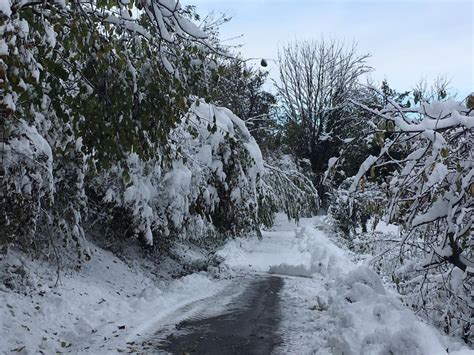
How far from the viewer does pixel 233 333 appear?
691 centimetres

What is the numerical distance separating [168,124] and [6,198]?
2.19m

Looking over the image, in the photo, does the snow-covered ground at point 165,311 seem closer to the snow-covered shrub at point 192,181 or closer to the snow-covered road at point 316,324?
the snow-covered road at point 316,324

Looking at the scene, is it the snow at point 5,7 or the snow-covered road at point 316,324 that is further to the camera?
the snow-covered road at point 316,324

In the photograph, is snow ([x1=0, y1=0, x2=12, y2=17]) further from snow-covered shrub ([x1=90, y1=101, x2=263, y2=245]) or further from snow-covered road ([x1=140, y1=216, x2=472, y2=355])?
snow-covered shrub ([x1=90, y1=101, x2=263, y2=245])

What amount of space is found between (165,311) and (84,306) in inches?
50.5

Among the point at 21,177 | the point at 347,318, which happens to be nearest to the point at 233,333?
the point at 347,318

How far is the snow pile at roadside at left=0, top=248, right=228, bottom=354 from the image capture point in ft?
20.0

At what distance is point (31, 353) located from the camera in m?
5.69

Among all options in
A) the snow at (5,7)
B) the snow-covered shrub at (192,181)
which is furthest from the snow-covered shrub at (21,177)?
the snow-covered shrub at (192,181)

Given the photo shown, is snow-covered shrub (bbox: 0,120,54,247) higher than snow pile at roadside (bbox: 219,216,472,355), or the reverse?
snow-covered shrub (bbox: 0,120,54,247)

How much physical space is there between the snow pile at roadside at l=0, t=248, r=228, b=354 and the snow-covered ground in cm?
1

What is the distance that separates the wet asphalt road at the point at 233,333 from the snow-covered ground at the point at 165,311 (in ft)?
0.73

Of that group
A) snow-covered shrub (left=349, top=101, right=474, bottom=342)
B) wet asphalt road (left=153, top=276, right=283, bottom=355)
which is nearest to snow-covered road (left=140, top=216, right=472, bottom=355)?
wet asphalt road (left=153, top=276, right=283, bottom=355)

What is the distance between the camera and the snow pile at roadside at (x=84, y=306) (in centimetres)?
610
